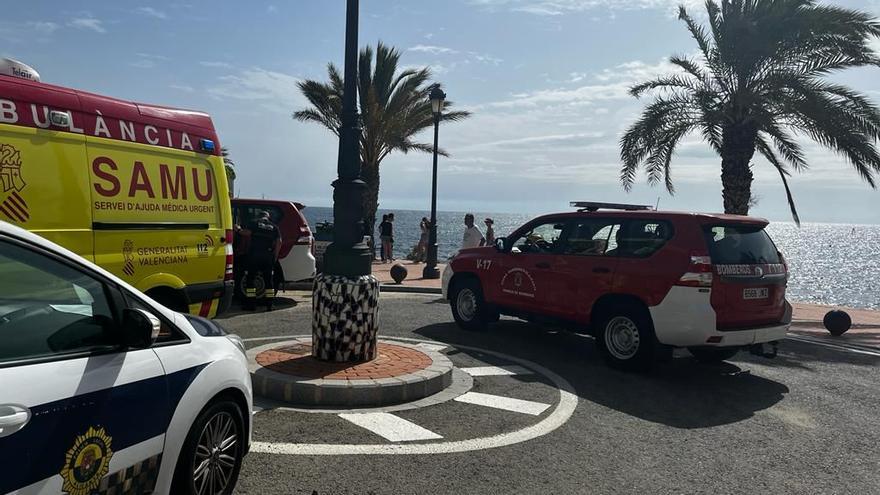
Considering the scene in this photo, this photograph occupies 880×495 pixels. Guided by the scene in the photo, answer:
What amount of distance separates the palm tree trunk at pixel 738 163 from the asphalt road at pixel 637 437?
929 centimetres

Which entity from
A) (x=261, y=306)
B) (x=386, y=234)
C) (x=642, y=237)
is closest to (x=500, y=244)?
(x=642, y=237)

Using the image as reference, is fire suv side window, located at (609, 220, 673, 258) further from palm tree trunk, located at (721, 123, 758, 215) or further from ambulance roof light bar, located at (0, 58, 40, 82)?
palm tree trunk, located at (721, 123, 758, 215)

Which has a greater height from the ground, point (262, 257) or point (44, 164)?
point (44, 164)

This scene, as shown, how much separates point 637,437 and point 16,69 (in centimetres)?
582

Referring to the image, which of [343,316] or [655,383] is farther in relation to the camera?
→ [655,383]

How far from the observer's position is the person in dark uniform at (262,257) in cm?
1004

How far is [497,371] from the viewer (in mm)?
6895

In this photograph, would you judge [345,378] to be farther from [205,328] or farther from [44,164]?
[44,164]

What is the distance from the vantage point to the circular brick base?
5.41m

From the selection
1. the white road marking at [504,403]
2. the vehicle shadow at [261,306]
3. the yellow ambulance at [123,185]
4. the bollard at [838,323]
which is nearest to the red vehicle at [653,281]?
the white road marking at [504,403]

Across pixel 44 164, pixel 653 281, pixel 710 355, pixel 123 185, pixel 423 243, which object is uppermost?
pixel 44 164

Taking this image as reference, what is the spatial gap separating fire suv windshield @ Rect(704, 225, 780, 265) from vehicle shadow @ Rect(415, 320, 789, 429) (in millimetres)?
1344

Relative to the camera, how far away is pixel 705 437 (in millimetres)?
5039

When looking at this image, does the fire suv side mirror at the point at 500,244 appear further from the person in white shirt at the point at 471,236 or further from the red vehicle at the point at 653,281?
the person in white shirt at the point at 471,236
